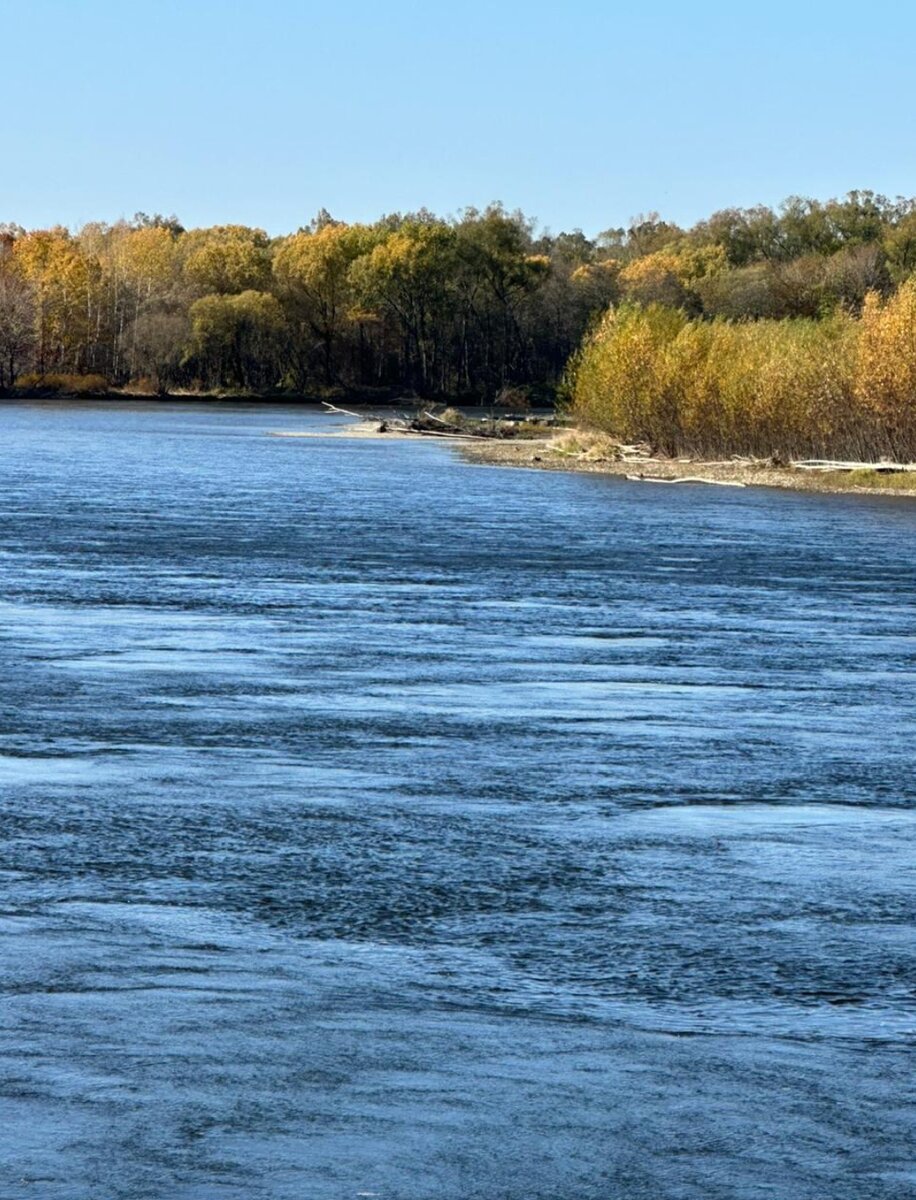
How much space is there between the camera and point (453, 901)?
37.1 feet

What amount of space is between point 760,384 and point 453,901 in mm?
60929

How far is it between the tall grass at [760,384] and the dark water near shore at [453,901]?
4025 centimetres

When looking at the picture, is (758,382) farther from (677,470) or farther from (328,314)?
(328,314)

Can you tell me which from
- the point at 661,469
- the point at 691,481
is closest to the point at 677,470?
the point at 661,469

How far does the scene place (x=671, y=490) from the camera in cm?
6400

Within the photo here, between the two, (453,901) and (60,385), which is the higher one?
(60,385)

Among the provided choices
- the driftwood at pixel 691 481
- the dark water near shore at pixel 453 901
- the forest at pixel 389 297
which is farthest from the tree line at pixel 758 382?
the forest at pixel 389 297

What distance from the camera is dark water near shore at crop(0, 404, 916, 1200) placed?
7582mm

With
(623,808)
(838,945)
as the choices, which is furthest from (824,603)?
(838,945)

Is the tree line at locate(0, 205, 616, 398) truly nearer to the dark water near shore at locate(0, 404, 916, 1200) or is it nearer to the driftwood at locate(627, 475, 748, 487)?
the driftwood at locate(627, 475, 748, 487)

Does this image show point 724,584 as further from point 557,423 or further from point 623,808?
point 557,423

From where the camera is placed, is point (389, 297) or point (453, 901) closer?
point (453, 901)

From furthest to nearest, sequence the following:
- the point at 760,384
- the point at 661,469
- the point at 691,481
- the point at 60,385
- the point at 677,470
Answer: the point at 60,385, the point at 661,469, the point at 677,470, the point at 760,384, the point at 691,481

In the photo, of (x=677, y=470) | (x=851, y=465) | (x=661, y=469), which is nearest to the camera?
(x=851, y=465)
